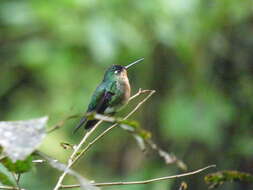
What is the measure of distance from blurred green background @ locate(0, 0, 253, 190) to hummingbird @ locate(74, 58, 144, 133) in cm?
109

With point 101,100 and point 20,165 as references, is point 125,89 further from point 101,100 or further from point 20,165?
point 20,165

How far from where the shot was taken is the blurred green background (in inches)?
142

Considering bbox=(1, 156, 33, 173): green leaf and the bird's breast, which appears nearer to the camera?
bbox=(1, 156, 33, 173): green leaf

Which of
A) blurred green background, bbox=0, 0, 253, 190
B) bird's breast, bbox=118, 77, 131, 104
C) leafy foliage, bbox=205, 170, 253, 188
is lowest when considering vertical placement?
blurred green background, bbox=0, 0, 253, 190

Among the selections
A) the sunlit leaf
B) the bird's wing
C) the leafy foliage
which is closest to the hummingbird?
the bird's wing

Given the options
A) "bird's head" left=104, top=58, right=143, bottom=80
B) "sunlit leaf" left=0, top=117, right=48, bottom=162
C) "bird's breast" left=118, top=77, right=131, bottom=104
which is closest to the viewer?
"sunlit leaf" left=0, top=117, right=48, bottom=162

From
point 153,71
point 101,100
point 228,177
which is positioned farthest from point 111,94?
point 153,71

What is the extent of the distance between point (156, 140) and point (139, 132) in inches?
116

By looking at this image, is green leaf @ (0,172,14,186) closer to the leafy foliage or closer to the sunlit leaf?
the sunlit leaf

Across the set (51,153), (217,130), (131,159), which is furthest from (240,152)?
(51,153)

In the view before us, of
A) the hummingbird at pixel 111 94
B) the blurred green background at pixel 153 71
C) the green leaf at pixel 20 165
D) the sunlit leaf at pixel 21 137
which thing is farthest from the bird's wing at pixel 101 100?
the sunlit leaf at pixel 21 137

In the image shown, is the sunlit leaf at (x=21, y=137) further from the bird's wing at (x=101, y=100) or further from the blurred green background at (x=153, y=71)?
the blurred green background at (x=153, y=71)

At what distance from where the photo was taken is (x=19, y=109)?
4047mm

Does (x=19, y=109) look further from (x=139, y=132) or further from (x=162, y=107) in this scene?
(x=139, y=132)
